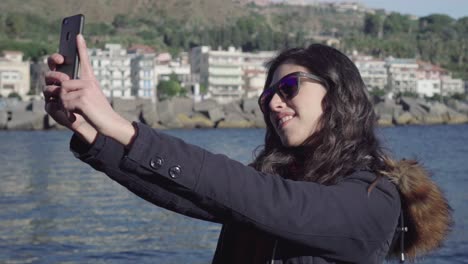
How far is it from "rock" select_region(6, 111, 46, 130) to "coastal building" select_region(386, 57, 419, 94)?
5297cm

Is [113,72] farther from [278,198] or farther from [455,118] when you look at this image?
[278,198]

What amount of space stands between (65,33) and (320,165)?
21.4 inches

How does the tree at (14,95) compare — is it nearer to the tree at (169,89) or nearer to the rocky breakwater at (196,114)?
the rocky breakwater at (196,114)

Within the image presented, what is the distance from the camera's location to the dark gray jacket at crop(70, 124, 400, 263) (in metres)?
1.43

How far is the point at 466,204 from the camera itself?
12430mm

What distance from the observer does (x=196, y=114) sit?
195 ft

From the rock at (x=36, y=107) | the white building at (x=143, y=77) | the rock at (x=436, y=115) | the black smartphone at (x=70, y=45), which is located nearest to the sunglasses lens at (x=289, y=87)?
the black smartphone at (x=70, y=45)

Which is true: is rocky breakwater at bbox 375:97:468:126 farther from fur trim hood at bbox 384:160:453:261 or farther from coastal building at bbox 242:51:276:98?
fur trim hood at bbox 384:160:453:261

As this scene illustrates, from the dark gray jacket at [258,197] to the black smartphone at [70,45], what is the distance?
4.7 inches

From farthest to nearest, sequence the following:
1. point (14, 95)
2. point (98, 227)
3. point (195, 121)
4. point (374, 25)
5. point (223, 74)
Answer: point (374, 25), point (223, 74), point (14, 95), point (195, 121), point (98, 227)

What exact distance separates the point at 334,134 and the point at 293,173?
0.12m

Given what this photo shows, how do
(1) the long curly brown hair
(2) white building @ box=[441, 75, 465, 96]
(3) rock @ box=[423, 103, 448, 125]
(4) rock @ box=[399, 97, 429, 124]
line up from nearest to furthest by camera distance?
(1) the long curly brown hair → (4) rock @ box=[399, 97, 429, 124] → (3) rock @ box=[423, 103, 448, 125] → (2) white building @ box=[441, 75, 465, 96]

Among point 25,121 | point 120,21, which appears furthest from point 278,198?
point 120,21

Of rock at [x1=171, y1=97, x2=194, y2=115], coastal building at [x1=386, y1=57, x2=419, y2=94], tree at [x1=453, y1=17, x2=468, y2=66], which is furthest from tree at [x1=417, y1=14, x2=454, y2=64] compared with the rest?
rock at [x1=171, y1=97, x2=194, y2=115]
